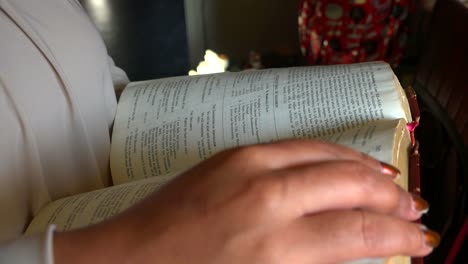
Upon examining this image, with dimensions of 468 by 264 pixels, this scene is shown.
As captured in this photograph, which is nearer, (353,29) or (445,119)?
(445,119)

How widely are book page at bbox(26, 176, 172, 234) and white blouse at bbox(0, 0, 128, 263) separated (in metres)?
0.03

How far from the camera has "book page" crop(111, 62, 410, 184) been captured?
40 cm

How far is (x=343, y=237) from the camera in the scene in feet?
0.73

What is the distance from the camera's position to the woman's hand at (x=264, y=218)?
0.22m

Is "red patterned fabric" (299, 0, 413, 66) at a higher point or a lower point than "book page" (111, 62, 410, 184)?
lower

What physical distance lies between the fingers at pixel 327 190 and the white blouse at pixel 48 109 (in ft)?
0.76

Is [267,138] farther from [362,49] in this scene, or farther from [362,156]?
[362,49]

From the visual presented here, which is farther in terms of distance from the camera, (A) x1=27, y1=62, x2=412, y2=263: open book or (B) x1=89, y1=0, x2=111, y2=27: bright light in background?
(B) x1=89, y1=0, x2=111, y2=27: bright light in background

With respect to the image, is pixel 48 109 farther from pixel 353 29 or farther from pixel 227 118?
pixel 353 29

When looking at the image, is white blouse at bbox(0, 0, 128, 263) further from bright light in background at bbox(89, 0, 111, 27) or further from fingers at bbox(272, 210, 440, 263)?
bright light in background at bbox(89, 0, 111, 27)

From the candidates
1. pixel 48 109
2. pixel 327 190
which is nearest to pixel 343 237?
pixel 327 190

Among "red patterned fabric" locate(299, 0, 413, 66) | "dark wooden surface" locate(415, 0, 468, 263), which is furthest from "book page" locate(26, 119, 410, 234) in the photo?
"red patterned fabric" locate(299, 0, 413, 66)

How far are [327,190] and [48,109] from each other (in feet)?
0.86

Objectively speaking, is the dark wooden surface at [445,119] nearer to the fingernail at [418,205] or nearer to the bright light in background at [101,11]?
the fingernail at [418,205]
